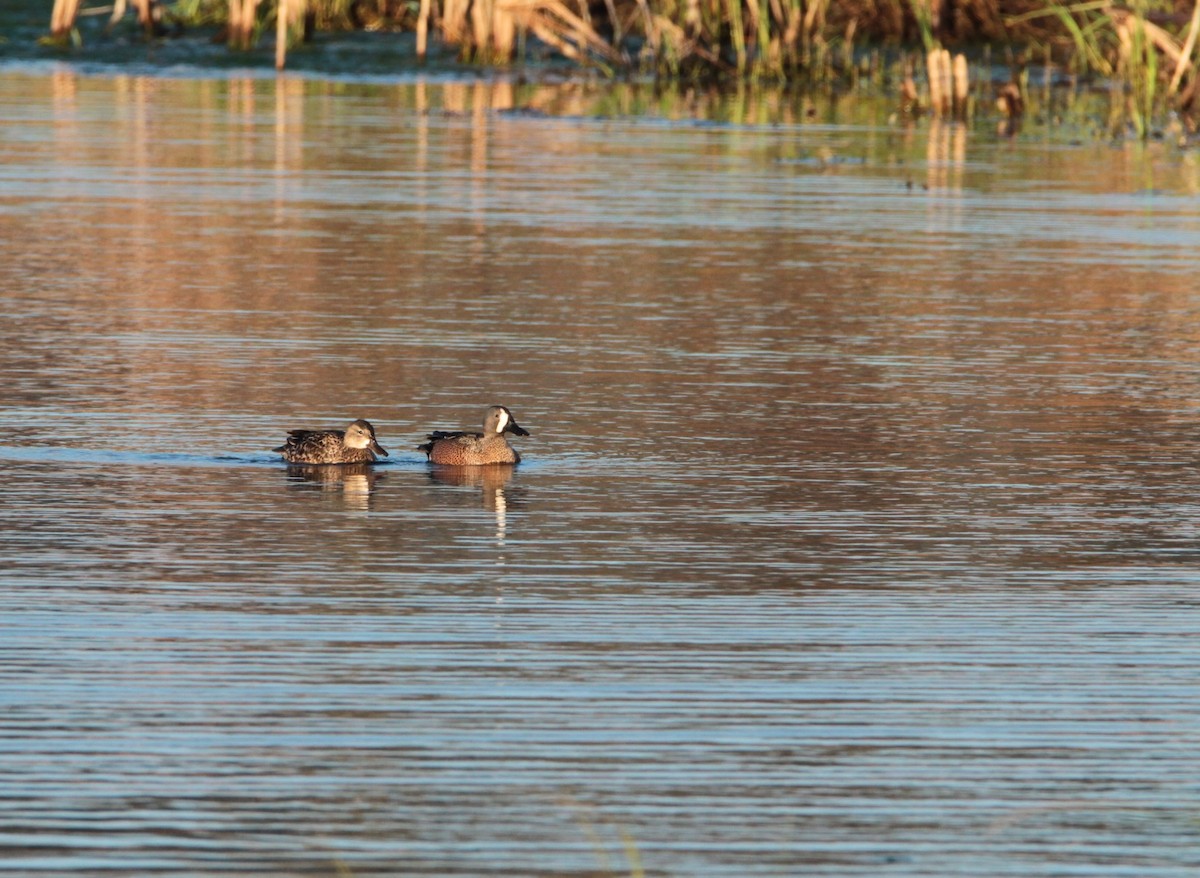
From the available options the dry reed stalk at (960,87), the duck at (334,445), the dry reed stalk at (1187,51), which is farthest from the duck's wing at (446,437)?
the dry reed stalk at (960,87)

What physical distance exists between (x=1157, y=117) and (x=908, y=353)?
1941 centimetres

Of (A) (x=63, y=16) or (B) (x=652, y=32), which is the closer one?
(B) (x=652, y=32)

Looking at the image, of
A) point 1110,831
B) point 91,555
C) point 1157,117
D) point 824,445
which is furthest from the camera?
point 1157,117

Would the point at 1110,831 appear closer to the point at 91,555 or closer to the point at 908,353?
the point at 91,555

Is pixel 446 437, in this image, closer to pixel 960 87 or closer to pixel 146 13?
pixel 960 87

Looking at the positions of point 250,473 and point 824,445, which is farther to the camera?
point 824,445

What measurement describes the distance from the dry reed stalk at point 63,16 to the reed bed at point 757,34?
30mm

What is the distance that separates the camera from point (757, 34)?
124 ft

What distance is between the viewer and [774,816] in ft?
22.8

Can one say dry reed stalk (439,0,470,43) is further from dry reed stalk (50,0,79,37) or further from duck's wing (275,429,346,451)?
duck's wing (275,429,346,451)

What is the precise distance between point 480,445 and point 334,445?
2.15 ft

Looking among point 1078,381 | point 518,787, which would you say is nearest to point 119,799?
point 518,787

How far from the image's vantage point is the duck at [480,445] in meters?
11.8

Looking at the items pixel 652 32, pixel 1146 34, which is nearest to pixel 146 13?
pixel 652 32
